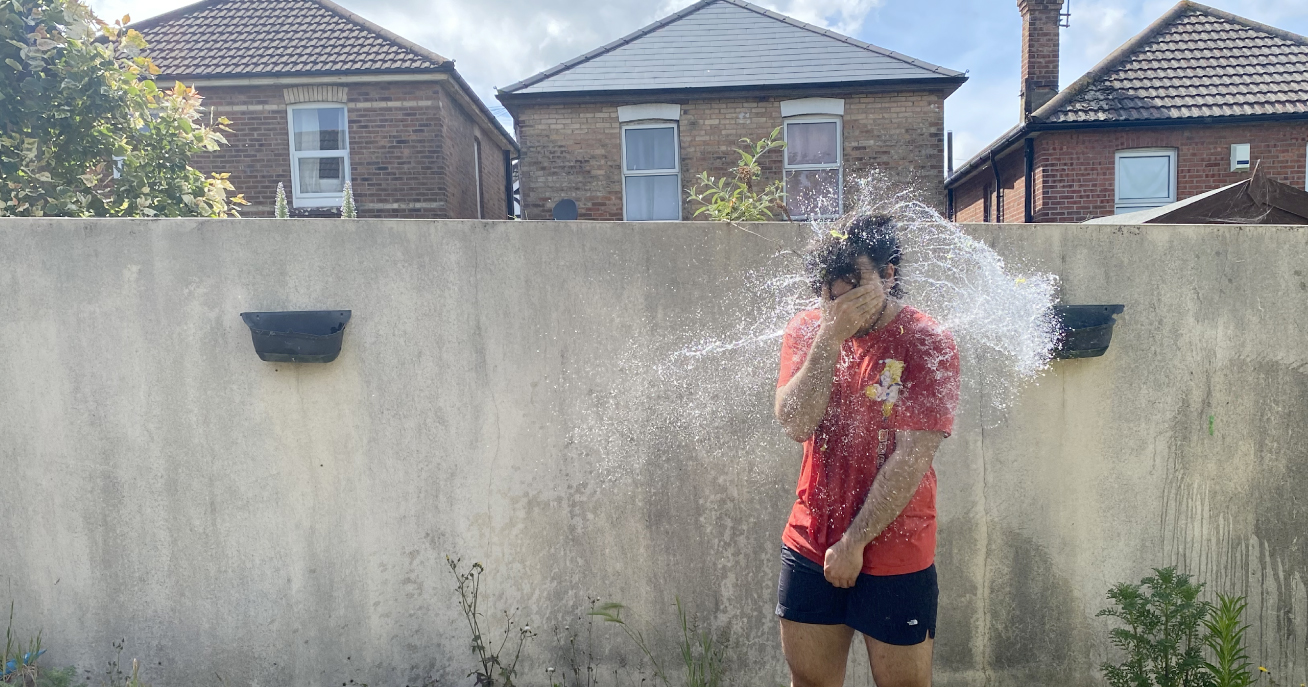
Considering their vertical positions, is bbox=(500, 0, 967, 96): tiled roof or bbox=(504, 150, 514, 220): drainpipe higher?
bbox=(500, 0, 967, 96): tiled roof

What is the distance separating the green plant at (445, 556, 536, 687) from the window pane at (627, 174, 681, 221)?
10038 millimetres

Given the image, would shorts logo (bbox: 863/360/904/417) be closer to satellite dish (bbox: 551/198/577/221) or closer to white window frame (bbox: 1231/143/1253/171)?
satellite dish (bbox: 551/198/577/221)

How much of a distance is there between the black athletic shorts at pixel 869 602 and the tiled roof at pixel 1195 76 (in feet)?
38.8

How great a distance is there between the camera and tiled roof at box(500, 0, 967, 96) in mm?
12031

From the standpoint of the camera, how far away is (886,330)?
2000 mm

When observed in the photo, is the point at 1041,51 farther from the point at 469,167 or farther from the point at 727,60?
the point at 469,167

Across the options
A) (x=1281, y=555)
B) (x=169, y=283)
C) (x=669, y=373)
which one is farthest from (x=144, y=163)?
(x=1281, y=555)

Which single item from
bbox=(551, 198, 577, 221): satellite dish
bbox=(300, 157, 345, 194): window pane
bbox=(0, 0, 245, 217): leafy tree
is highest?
bbox=(300, 157, 345, 194): window pane

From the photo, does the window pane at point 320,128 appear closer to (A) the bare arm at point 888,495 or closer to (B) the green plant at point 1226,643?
(A) the bare arm at point 888,495

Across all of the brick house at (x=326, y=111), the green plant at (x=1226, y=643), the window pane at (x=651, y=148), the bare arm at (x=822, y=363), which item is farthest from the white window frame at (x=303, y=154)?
the green plant at (x=1226, y=643)

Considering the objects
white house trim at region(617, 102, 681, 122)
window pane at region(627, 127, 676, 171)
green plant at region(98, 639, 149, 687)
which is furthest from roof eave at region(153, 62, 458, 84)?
green plant at region(98, 639, 149, 687)

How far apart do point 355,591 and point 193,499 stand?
759 mm

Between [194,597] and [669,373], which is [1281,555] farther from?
[194,597]

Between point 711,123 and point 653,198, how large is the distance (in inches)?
62.5
